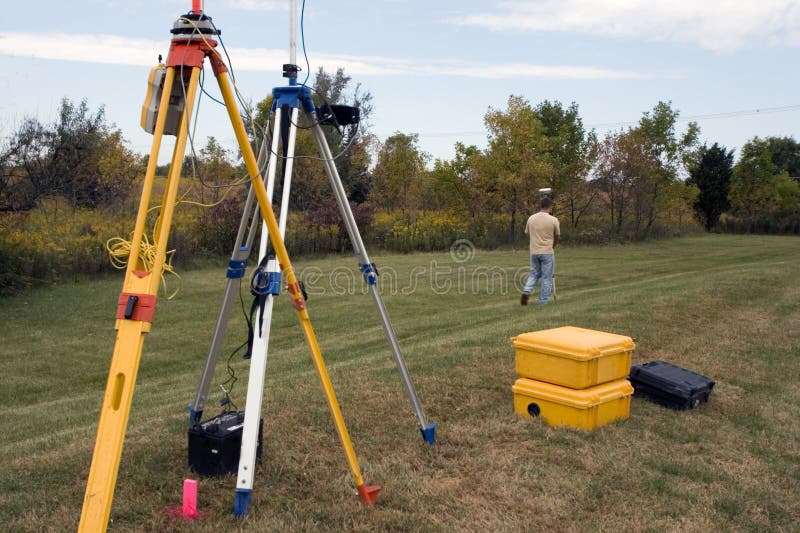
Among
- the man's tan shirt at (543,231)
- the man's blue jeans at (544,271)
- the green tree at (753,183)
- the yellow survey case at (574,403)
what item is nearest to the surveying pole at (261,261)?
the yellow survey case at (574,403)

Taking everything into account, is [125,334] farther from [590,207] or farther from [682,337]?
[590,207]

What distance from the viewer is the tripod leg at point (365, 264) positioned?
4.49m

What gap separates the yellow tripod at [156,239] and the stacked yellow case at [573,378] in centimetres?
272

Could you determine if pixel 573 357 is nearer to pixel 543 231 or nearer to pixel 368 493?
pixel 368 493

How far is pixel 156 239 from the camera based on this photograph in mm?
3275

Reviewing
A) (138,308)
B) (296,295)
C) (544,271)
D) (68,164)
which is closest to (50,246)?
(68,164)

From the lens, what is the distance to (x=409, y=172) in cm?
3772

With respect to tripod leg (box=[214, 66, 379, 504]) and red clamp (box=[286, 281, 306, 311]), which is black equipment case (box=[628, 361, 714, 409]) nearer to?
tripod leg (box=[214, 66, 379, 504])

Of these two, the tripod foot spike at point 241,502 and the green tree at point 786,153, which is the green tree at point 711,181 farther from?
the tripod foot spike at point 241,502

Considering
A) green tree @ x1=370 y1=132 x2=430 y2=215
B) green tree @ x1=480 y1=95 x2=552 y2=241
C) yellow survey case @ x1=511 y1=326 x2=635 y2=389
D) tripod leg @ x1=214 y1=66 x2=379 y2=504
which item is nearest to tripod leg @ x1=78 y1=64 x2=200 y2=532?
tripod leg @ x1=214 y1=66 x2=379 y2=504

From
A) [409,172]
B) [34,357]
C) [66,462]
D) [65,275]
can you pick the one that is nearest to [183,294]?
[65,275]

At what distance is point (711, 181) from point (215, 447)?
169 feet

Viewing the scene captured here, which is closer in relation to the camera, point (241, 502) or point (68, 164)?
point (241, 502)

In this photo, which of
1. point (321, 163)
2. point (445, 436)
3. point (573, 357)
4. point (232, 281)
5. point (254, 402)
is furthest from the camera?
point (321, 163)
